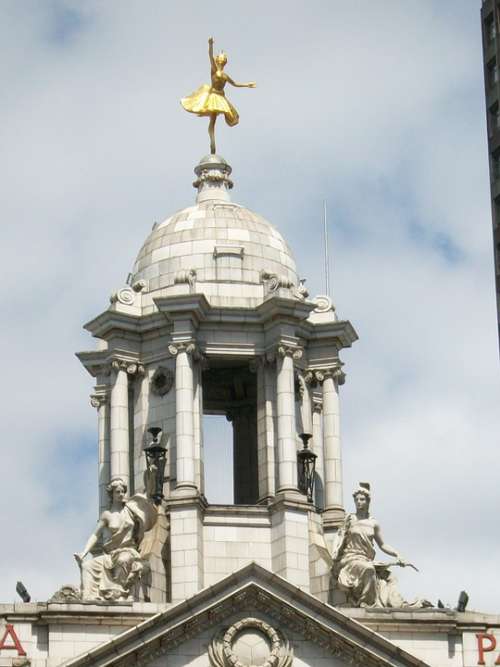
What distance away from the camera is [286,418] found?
81.6m

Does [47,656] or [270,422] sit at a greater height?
[270,422]

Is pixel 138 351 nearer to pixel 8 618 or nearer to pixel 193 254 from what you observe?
pixel 193 254

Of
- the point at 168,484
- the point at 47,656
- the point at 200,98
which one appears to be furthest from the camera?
the point at 200,98

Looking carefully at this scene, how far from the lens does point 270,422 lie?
8250 centimetres

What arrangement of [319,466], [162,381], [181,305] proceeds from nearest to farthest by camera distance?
[181,305]
[162,381]
[319,466]

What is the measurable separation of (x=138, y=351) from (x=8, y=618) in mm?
11560

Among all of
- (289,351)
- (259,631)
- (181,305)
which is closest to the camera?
(259,631)

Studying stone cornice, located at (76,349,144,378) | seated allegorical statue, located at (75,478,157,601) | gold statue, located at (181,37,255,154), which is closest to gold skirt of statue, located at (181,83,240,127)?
gold statue, located at (181,37,255,154)

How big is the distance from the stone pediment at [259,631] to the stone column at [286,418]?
19.4 feet

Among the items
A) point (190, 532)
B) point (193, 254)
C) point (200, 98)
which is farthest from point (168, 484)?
point (200, 98)

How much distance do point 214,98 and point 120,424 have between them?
1237cm

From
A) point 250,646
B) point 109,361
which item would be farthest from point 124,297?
point 250,646

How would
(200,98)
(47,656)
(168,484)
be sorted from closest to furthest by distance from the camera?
(47,656) < (168,484) < (200,98)

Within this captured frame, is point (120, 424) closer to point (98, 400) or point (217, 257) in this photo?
point (98, 400)
